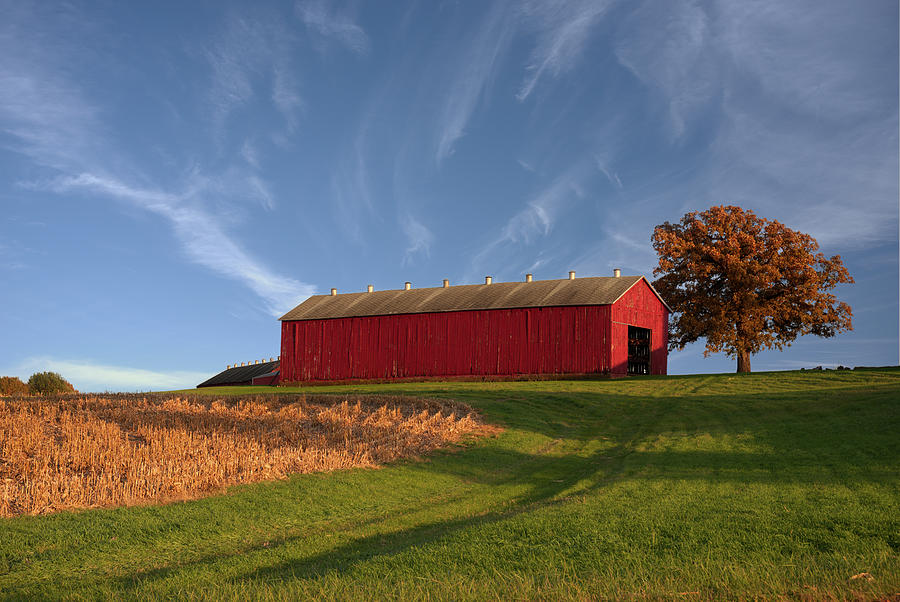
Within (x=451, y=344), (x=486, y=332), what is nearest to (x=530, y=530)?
(x=486, y=332)

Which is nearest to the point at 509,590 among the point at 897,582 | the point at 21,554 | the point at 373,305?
the point at 897,582

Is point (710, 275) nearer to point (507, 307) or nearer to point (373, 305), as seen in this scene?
point (507, 307)

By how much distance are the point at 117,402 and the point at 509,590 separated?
23.6 meters

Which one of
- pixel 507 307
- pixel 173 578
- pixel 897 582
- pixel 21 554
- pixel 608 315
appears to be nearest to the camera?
pixel 897 582

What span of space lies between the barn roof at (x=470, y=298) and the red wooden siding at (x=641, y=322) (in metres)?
0.67

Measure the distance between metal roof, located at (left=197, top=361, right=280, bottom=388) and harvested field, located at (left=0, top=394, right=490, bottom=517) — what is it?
129 ft

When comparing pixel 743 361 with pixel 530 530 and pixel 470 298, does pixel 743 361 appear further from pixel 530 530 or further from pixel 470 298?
pixel 530 530

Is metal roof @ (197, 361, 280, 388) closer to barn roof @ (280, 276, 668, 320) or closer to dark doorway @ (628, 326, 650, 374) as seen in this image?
barn roof @ (280, 276, 668, 320)

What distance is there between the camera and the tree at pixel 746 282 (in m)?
45.2

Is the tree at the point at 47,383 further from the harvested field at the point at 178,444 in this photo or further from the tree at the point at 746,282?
the tree at the point at 746,282

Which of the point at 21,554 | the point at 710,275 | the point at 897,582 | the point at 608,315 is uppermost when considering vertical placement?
the point at 710,275

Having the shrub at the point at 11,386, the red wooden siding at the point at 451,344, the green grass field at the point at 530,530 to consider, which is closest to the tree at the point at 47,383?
the shrub at the point at 11,386

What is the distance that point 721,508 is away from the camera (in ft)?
39.1

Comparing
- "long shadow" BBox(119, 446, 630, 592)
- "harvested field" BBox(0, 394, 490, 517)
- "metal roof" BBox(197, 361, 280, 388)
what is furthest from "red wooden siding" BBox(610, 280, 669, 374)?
"metal roof" BBox(197, 361, 280, 388)
